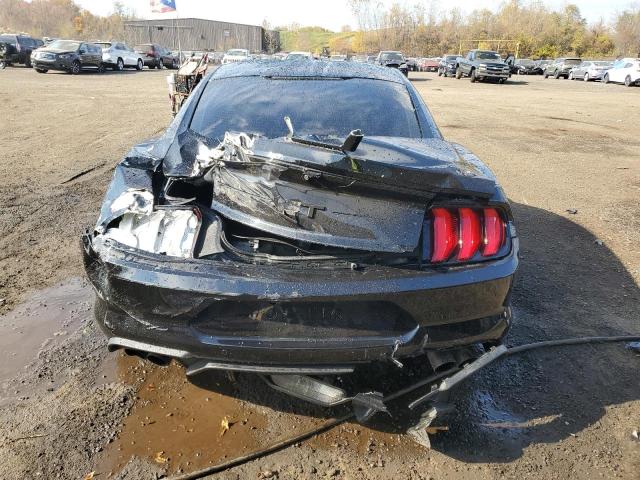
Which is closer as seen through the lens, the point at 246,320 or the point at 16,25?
the point at 246,320

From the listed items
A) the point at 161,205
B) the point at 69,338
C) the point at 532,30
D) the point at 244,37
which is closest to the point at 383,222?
the point at 161,205

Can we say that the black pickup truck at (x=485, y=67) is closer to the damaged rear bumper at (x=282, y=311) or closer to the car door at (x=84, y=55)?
the car door at (x=84, y=55)

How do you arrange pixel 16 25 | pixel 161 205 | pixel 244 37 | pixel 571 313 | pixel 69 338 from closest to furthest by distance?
1. pixel 161 205
2. pixel 69 338
3. pixel 571 313
4. pixel 244 37
5. pixel 16 25

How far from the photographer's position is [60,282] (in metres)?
3.59

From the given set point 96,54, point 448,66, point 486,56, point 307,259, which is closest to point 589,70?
point 448,66

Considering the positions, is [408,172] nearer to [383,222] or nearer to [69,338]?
[383,222]

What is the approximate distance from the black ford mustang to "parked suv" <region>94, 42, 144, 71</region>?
1233 inches

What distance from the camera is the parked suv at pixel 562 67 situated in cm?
3916

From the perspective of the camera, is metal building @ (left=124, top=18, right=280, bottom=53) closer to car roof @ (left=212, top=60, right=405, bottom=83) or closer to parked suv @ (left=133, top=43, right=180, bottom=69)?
parked suv @ (left=133, top=43, right=180, bottom=69)

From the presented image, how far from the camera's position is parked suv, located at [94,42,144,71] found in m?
30.6

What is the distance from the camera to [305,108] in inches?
122

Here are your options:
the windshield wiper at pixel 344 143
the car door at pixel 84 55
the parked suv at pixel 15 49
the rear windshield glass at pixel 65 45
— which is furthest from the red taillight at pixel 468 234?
the parked suv at pixel 15 49

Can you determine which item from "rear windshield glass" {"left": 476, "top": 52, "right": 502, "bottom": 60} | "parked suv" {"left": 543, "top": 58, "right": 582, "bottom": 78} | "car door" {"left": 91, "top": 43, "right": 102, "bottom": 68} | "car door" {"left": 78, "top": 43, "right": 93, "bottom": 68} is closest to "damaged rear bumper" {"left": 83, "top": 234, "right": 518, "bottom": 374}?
"car door" {"left": 78, "top": 43, "right": 93, "bottom": 68}

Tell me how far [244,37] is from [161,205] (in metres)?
71.8
